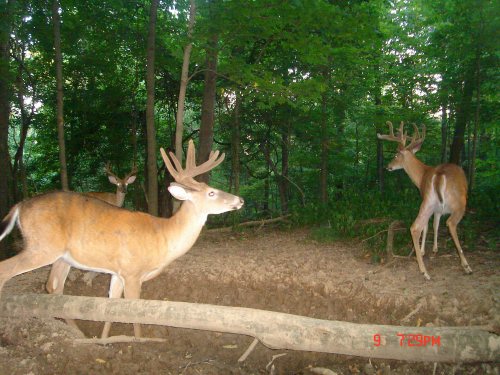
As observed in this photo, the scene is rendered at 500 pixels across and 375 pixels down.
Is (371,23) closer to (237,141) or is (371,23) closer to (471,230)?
(471,230)

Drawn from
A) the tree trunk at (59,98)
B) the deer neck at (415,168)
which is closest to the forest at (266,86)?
the tree trunk at (59,98)

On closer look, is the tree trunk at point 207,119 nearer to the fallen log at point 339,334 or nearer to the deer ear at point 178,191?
the deer ear at point 178,191

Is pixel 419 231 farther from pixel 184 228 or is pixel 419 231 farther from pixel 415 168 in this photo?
pixel 184 228

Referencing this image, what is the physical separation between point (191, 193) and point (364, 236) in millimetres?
4586

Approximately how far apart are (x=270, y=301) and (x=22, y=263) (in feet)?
10.2

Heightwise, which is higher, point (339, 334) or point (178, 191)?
point (178, 191)

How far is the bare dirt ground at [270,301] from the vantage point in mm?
3334

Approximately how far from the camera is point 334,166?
545 inches

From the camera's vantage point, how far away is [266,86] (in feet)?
23.1

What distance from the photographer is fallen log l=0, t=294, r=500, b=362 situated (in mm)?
2885

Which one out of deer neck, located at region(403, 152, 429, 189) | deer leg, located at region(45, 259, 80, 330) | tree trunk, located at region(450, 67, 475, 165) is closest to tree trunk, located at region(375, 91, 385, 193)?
tree trunk, located at region(450, 67, 475, 165)

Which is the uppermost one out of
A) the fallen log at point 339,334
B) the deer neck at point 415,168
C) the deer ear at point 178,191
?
the deer neck at point 415,168

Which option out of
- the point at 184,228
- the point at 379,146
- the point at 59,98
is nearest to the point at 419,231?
the point at 184,228

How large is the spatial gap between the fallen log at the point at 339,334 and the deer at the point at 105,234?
0.99 m
